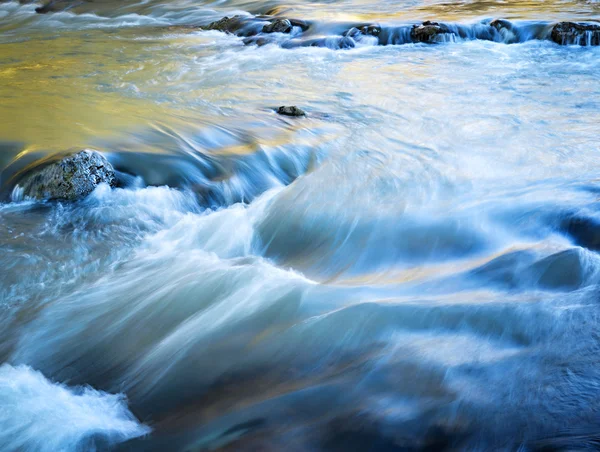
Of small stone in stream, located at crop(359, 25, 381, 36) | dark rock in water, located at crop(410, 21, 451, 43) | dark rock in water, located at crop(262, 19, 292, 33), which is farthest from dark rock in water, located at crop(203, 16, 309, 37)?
dark rock in water, located at crop(410, 21, 451, 43)

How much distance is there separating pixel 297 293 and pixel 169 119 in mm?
3586

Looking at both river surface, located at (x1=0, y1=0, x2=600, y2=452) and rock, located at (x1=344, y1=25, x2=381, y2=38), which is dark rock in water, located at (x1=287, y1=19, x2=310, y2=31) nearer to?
rock, located at (x1=344, y1=25, x2=381, y2=38)

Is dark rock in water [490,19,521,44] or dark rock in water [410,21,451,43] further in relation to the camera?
dark rock in water [410,21,451,43]

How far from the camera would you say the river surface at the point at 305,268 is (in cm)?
251

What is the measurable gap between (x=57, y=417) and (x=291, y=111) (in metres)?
4.88

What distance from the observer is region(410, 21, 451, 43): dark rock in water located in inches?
432

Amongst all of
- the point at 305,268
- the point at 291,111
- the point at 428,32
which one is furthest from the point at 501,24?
the point at 305,268

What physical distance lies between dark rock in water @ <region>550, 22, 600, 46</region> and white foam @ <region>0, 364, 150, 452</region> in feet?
33.3

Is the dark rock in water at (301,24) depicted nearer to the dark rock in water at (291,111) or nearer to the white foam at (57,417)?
the dark rock in water at (291,111)

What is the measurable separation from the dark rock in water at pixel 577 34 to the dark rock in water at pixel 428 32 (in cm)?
199

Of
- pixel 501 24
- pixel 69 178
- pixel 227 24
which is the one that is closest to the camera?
pixel 69 178

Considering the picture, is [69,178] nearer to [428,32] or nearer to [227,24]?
[428,32]

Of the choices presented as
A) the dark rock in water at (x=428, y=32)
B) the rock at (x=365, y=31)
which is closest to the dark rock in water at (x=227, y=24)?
the rock at (x=365, y=31)

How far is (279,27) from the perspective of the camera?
1191 centimetres
